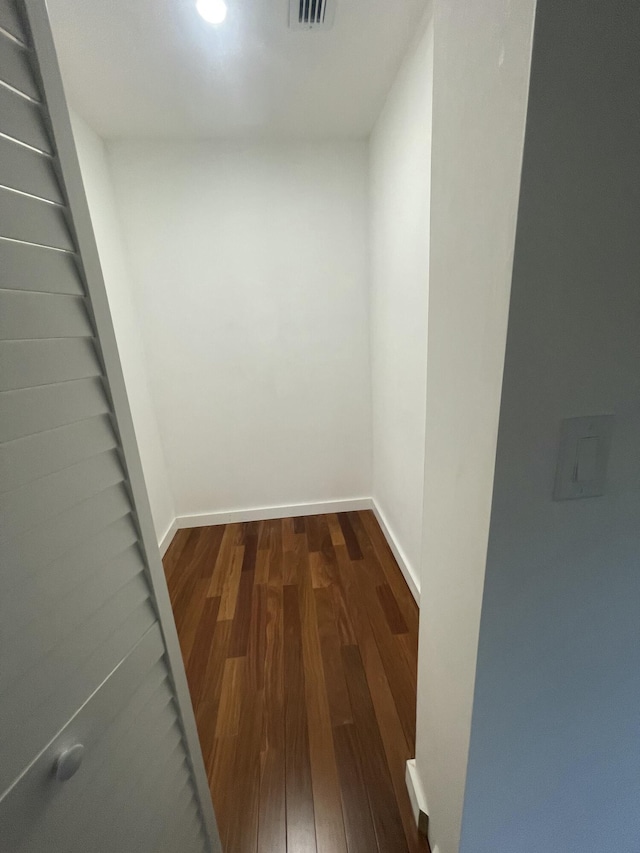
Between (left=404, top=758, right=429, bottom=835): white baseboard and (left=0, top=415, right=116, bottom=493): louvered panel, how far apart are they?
1.28 m

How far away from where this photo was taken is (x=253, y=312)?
235 centimetres

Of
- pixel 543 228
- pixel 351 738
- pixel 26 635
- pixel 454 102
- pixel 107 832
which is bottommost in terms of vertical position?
pixel 351 738

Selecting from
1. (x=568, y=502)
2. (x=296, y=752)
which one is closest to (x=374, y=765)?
(x=296, y=752)

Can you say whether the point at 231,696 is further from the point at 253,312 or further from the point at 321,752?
the point at 253,312

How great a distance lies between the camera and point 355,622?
175 centimetres

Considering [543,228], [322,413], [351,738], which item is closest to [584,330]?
[543,228]

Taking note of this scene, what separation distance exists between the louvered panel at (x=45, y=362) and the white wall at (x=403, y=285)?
1181mm

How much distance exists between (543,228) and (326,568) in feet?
6.73

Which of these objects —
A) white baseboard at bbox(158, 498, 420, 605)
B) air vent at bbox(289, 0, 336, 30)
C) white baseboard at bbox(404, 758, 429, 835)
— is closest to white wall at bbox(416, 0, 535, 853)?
white baseboard at bbox(404, 758, 429, 835)

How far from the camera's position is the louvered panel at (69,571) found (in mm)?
439

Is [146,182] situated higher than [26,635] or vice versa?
[146,182]

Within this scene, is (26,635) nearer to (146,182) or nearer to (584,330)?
(584,330)

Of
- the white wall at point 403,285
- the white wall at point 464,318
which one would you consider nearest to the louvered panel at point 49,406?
the white wall at point 464,318

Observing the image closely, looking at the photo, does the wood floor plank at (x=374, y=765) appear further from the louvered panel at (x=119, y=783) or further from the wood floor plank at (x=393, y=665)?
the louvered panel at (x=119, y=783)
